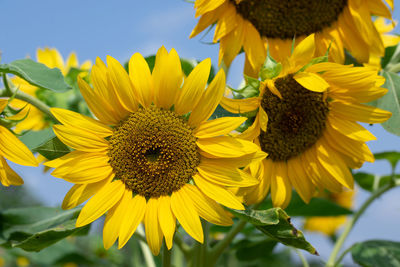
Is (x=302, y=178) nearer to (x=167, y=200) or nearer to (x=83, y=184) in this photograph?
(x=167, y=200)

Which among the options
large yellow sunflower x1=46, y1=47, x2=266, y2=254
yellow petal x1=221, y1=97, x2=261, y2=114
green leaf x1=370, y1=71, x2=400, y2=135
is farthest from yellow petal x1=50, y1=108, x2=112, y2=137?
green leaf x1=370, y1=71, x2=400, y2=135

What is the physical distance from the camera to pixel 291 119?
1700 mm

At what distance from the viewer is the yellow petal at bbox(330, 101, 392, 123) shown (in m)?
1.69

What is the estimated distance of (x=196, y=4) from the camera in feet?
5.48

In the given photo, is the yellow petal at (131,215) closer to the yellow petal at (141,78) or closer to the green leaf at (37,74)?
the yellow petal at (141,78)

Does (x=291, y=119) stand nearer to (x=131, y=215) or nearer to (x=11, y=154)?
(x=131, y=215)

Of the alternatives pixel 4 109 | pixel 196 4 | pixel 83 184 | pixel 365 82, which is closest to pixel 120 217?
pixel 83 184

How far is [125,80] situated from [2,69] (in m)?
0.41

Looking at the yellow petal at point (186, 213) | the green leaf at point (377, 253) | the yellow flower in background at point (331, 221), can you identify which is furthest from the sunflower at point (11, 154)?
the yellow flower in background at point (331, 221)

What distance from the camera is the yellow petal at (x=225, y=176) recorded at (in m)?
1.46

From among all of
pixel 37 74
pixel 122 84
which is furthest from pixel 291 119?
pixel 37 74

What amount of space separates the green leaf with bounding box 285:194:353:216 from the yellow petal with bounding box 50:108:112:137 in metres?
1.12

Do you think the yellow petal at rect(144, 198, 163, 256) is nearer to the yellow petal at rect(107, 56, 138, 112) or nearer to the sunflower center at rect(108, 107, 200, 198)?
the sunflower center at rect(108, 107, 200, 198)

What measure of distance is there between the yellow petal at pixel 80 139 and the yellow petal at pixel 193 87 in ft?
0.85
